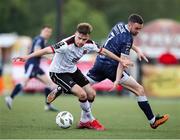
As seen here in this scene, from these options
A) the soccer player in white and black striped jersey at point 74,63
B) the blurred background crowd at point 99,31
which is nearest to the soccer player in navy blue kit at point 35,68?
the soccer player in white and black striped jersey at point 74,63

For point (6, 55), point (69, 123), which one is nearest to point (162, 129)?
point (69, 123)

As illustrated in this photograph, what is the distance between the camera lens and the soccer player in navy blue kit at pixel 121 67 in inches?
555

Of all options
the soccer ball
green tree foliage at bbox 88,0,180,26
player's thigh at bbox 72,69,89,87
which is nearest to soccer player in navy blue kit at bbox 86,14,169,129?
player's thigh at bbox 72,69,89,87

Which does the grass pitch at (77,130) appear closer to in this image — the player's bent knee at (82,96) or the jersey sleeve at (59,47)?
the player's bent knee at (82,96)

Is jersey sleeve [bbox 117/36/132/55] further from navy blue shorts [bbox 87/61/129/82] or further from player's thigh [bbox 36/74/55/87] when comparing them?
player's thigh [bbox 36/74/55/87]

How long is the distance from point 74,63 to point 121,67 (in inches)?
36.1

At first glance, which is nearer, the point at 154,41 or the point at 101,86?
A: the point at 101,86

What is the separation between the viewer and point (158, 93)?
30719 mm

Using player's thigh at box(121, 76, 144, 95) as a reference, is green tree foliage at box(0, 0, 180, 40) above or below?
above

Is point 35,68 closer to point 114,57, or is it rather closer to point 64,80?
point 64,80

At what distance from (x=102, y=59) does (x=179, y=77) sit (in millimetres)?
16400

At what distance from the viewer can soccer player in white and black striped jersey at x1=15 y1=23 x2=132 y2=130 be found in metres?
13.5

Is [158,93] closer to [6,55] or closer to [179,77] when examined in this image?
[179,77]

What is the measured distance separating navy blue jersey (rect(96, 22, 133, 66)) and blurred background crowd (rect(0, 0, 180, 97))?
43.4ft
